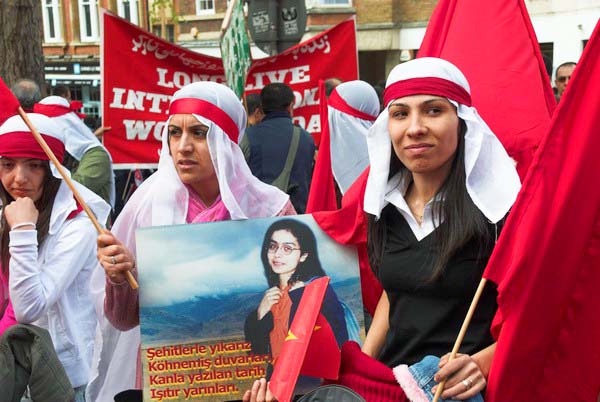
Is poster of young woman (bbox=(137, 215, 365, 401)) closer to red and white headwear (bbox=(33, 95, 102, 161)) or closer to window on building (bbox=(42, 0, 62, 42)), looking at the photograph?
red and white headwear (bbox=(33, 95, 102, 161))

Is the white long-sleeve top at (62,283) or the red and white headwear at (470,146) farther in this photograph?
the white long-sleeve top at (62,283)

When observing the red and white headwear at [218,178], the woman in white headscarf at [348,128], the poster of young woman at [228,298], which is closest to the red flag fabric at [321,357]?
the poster of young woman at [228,298]

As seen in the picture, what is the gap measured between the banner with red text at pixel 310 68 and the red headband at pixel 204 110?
4.61 metres

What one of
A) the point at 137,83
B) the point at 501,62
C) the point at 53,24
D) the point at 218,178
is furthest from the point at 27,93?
the point at 53,24

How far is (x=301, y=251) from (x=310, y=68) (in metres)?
5.27

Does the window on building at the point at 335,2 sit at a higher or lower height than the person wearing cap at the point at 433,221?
lower

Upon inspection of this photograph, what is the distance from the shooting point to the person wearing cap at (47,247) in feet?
A: 12.5

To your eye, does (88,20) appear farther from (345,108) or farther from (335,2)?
(345,108)

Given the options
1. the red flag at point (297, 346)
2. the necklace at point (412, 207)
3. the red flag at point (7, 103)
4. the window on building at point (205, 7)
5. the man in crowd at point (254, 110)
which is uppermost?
the red flag at point (7, 103)

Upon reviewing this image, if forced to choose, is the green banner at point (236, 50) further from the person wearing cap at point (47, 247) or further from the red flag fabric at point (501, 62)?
the red flag fabric at point (501, 62)

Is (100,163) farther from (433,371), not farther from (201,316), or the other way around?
(433,371)

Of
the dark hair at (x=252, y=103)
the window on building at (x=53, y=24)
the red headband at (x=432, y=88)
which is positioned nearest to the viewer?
the red headband at (x=432, y=88)

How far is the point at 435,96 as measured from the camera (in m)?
3.04

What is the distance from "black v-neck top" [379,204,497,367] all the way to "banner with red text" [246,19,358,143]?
5.44 m
